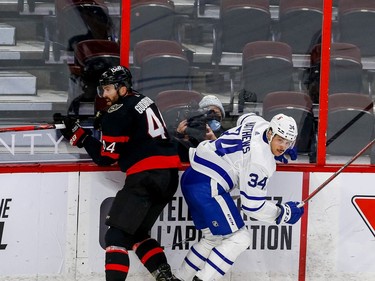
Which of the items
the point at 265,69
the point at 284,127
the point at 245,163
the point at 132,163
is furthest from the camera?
the point at 265,69

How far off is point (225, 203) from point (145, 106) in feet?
2.15

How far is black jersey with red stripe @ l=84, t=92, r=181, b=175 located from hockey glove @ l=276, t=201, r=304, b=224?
62 cm

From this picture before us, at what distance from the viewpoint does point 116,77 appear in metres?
6.08

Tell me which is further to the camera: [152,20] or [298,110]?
[298,110]

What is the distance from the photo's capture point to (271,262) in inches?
257

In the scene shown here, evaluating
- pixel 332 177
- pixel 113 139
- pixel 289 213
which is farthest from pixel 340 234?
pixel 113 139

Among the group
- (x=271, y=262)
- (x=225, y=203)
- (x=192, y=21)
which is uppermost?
(x=192, y=21)

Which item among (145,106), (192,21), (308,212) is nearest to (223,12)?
(192,21)

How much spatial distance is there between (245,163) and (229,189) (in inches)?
8.5

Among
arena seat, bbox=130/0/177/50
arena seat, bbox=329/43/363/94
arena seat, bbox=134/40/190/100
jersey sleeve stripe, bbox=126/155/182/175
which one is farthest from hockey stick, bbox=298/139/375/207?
arena seat, bbox=130/0/177/50

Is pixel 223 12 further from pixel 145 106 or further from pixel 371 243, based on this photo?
pixel 371 243

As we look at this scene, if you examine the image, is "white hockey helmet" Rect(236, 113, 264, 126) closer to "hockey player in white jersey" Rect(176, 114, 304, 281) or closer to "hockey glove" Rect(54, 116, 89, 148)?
"hockey player in white jersey" Rect(176, 114, 304, 281)

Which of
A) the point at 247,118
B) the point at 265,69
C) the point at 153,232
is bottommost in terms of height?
the point at 153,232

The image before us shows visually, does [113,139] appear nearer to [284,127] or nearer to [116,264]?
[116,264]
